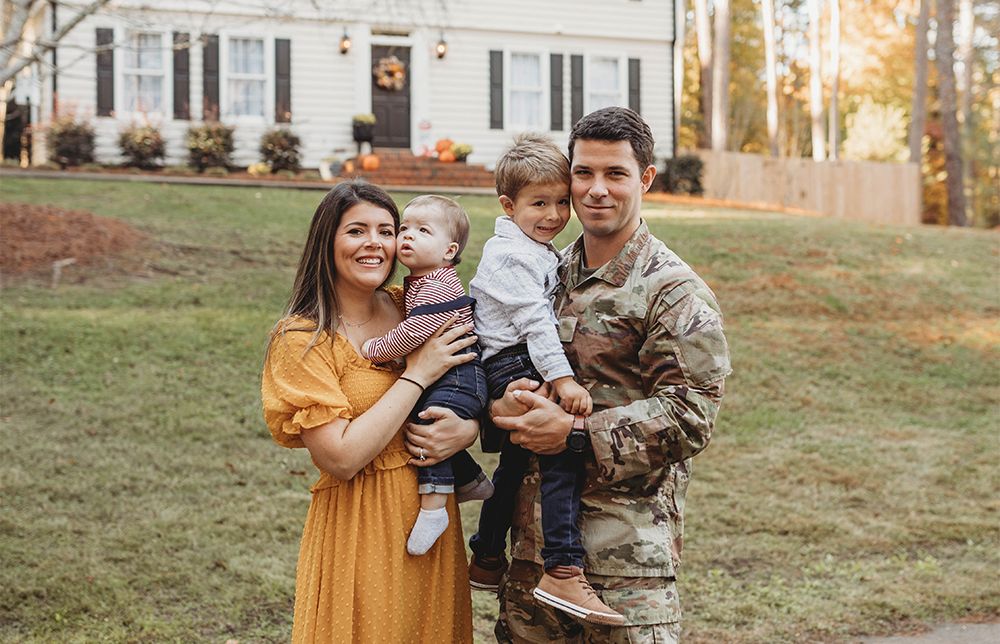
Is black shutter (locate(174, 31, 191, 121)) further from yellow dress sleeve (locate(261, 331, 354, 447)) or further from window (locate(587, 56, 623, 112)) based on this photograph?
Answer: yellow dress sleeve (locate(261, 331, 354, 447))

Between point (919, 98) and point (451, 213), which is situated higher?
point (919, 98)

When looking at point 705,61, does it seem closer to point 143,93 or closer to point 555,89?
point 555,89

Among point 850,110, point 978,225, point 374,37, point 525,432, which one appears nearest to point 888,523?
point 525,432

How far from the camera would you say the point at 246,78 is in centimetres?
2003

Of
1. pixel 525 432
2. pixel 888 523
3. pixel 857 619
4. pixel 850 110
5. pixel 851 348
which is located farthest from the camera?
pixel 850 110

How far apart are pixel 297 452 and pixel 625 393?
17.1ft

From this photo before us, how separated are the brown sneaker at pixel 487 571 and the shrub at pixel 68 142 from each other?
16767mm

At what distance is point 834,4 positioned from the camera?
31094 millimetres

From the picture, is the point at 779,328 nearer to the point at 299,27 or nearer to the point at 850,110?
the point at 299,27

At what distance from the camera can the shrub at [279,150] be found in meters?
19.2

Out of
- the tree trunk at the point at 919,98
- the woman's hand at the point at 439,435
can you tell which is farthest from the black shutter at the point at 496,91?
the woman's hand at the point at 439,435

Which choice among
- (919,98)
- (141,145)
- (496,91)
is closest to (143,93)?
(141,145)

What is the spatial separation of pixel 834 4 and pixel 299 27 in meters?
17.6

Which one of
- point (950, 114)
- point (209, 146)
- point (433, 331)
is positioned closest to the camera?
point (433, 331)
